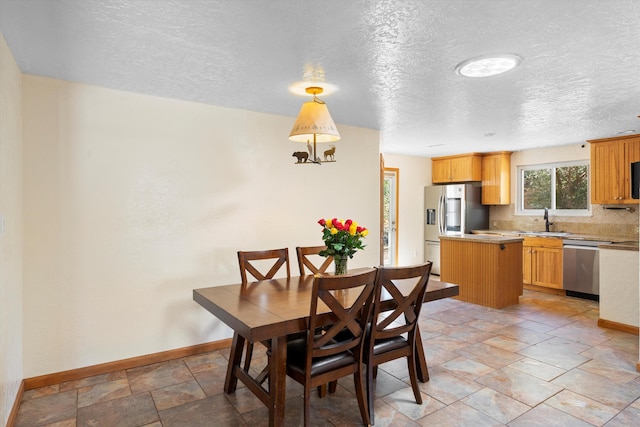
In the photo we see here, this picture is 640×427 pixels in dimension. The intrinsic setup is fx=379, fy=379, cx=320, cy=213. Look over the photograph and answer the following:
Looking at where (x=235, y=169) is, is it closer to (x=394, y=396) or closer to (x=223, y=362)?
(x=223, y=362)

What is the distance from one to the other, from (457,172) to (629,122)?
288 cm

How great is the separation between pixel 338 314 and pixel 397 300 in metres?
0.47

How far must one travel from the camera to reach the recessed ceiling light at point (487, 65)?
2426mm

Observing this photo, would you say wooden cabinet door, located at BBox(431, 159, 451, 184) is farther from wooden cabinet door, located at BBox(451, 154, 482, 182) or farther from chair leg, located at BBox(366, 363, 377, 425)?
chair leg, located at BBox(366, 363, 377, 425)

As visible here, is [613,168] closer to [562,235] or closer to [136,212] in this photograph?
[562,235]

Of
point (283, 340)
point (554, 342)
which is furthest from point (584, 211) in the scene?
point (283, 340)

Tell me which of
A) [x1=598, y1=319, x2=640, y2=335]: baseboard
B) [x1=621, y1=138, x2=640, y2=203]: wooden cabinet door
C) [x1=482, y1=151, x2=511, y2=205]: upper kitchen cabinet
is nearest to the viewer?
[x1=598, y1=319, x2=640, y2=335]: baseboard

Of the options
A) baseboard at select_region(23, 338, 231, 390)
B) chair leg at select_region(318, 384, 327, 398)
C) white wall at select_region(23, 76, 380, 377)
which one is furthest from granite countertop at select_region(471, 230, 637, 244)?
baseboard at select_region(23, 338, 231, 390)

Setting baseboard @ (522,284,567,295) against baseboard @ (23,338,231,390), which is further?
baseboard @ (522,284,567,295)

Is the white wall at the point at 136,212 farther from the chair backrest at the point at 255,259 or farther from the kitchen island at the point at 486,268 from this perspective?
the kitchen island at the point at 486,268

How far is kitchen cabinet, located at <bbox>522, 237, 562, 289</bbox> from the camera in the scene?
5.55 m

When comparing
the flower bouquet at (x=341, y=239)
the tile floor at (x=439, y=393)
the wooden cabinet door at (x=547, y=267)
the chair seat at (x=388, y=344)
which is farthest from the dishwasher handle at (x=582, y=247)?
the flower bouquet at (x=341, y=239)

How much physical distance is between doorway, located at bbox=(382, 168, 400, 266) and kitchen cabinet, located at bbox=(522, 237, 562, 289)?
6.97 ft

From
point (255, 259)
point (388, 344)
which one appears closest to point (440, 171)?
point (255, 259)
